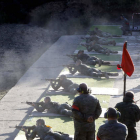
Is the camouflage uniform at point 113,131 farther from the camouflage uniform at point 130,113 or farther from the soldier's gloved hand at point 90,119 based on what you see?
the camouflage uniform at point 130,113

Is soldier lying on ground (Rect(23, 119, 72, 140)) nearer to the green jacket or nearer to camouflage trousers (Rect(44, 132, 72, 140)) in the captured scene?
camouflage trousers (Rect(44, 132, 72, 140))

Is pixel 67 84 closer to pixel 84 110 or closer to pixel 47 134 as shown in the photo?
pixel 47 134

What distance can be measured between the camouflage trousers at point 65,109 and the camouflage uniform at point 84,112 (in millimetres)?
3506

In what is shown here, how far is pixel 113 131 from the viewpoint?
262 inches

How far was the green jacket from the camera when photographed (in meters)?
8.23

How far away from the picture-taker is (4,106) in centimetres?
1344

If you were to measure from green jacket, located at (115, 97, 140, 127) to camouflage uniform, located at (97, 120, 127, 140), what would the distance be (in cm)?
157

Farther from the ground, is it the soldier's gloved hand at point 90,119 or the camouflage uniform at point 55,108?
the soldier's gloved hand at point 90,119

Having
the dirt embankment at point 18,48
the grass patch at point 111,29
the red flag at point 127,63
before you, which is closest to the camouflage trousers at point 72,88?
the dirt embankment at point 18,48

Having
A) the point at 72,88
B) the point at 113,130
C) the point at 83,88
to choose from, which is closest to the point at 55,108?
the point at 72,88

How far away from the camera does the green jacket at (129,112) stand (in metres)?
8.23

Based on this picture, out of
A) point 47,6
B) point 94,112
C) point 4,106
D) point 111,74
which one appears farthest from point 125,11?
point 94,112

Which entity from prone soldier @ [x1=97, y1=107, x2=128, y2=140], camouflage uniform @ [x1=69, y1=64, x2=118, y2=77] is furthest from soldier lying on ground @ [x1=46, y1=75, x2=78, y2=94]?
prone soldier @ [x1=97, y1=107, x2=128, y2=140]

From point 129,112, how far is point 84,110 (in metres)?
1.02
